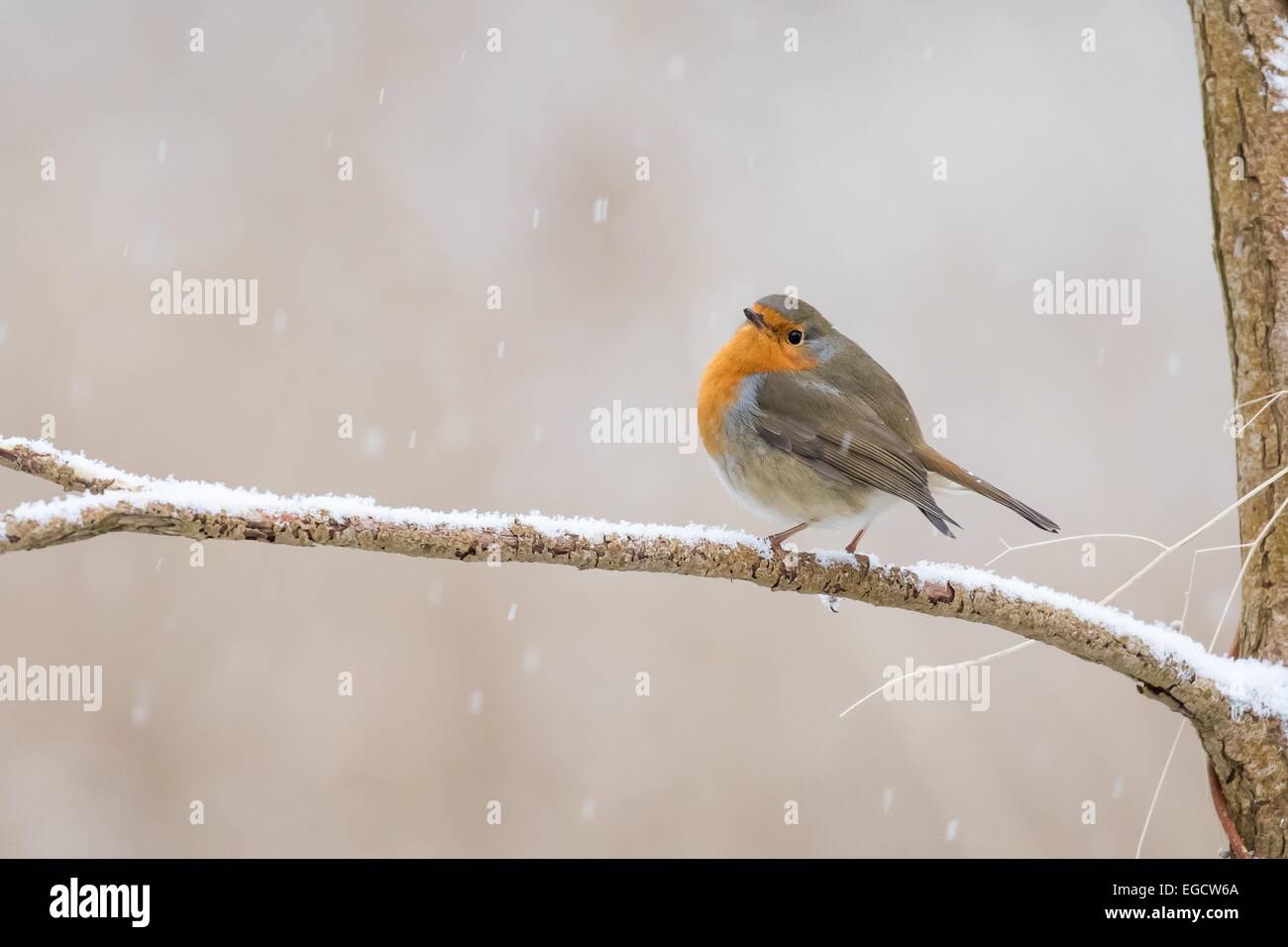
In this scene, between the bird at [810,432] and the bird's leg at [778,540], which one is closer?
the bird's leg at [778,540]

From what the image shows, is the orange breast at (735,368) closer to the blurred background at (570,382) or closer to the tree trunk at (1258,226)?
the tree trunk at (1258,226)

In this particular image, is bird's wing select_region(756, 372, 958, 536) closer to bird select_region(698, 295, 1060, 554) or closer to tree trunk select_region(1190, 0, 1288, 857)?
bird select_region(698, 295, 1060, 554)

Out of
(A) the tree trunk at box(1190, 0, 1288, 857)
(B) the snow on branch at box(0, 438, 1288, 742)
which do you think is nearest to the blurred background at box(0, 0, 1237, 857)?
(A) the tree trunk at box(1190, 0, 1288, 857)

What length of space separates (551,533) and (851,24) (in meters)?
5.66

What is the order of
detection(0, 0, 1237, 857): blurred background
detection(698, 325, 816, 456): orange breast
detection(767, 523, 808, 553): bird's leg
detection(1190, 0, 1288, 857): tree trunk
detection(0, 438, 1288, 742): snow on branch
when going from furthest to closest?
1. detection(0, 0, 1237, 857): blurred background
2. detection(698, 325, 816, 456): orange breast
3. detection(767, 523, 808, 553): bird's leg
4. detection(1190, 0, 1288, 857): tree trunk
5. detection(0, 438, 1288, 742): snow on branch

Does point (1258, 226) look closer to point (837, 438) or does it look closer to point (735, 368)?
point (837, 438)

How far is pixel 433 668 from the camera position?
18.1ft

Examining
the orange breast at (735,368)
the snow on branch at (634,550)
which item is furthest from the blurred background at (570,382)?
the snow on branch at (634,550)

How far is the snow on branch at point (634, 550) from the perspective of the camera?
154 cm

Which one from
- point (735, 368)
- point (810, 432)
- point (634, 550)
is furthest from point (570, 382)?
point (634, 550)

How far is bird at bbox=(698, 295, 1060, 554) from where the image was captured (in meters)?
2.93

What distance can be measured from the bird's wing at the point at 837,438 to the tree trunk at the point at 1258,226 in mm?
873

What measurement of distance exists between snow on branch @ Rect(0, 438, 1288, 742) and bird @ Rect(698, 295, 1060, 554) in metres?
0.60

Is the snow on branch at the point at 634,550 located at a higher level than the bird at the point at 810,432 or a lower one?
lower
